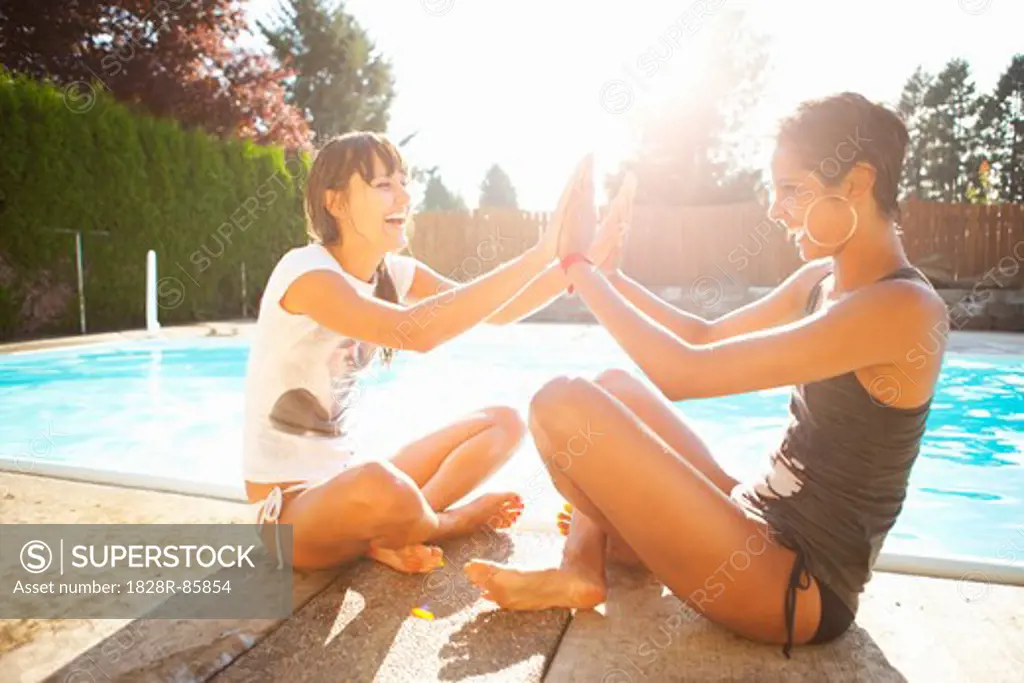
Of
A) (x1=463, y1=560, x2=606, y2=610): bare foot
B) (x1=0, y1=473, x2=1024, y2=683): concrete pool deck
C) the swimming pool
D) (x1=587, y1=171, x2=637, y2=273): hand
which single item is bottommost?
the swimming pool

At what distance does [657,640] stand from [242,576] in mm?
1185

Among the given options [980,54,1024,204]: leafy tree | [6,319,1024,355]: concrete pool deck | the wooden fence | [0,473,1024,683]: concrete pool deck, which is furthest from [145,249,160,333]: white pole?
[980,54,1024,204]: leafy tree

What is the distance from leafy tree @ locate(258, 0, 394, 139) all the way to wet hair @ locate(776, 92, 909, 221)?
94.5 ft

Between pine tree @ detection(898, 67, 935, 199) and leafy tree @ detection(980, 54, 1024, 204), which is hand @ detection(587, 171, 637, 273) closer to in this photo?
leafy tree @ detection(980, 54, 1024, 204)

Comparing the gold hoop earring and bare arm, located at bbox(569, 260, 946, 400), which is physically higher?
the gold hoop earring

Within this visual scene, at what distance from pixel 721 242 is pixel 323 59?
737 inches

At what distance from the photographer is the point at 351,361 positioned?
240cm

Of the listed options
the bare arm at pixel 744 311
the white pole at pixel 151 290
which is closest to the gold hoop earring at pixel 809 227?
the bare arm at pixel 744 311

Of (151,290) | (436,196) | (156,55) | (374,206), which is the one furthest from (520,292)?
(436,196)

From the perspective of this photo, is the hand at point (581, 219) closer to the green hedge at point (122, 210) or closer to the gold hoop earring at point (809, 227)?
the gold hoop earring at point (809, 227)

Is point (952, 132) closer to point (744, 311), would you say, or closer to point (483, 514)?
point (744, 311)

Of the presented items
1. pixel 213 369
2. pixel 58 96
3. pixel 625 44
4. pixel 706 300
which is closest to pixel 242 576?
pixel 213 369

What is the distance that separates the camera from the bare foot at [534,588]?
1.91 metres

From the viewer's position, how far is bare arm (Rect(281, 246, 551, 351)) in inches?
82.6
